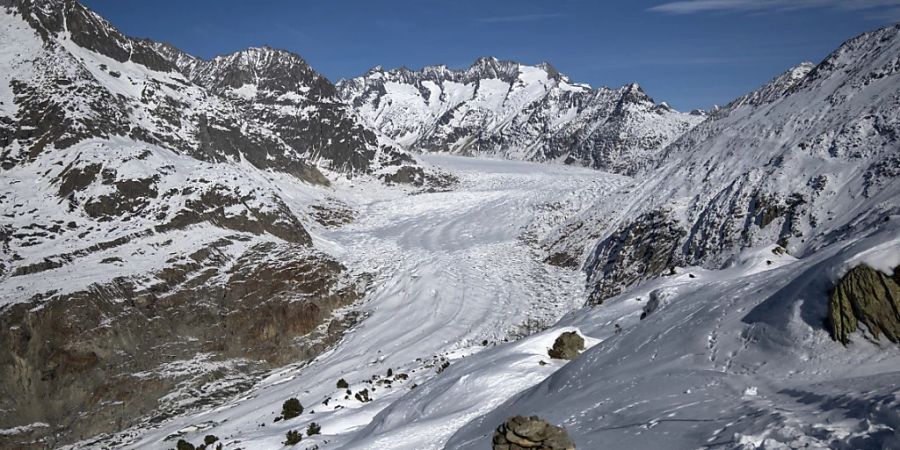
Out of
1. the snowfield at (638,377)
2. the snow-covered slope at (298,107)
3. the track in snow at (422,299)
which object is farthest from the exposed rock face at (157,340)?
the snow-covered slope at (298,107)

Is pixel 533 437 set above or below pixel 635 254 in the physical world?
below

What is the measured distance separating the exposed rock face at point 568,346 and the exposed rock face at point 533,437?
10.5m

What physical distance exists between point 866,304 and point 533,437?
6.10 m

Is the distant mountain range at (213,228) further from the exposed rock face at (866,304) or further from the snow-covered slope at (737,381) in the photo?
the exposed rock face at (866,304)

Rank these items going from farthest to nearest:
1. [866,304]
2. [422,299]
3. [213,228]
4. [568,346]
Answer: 1. [213,228]
2. [422,299]
3. [568,346]
4. [866,304]

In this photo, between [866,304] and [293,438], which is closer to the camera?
[866,304]

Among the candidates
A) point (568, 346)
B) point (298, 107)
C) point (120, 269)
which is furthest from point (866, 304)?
point (298, 107)

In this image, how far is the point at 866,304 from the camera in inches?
400

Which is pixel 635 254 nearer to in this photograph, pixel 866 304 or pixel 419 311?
pixel 419 311

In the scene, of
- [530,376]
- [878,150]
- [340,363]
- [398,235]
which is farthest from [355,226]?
[530,376]

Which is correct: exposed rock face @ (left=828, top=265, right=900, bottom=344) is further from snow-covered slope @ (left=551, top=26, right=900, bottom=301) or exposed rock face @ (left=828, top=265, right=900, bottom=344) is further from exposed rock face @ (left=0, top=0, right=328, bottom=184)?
exposed rock face @ (left=0, top=0, right=328, bottom=184)

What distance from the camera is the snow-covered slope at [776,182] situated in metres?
37.0

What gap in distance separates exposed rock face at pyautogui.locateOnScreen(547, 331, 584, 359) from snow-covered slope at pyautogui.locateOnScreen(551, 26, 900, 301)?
19365 mm

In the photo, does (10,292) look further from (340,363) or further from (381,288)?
(381,288)
